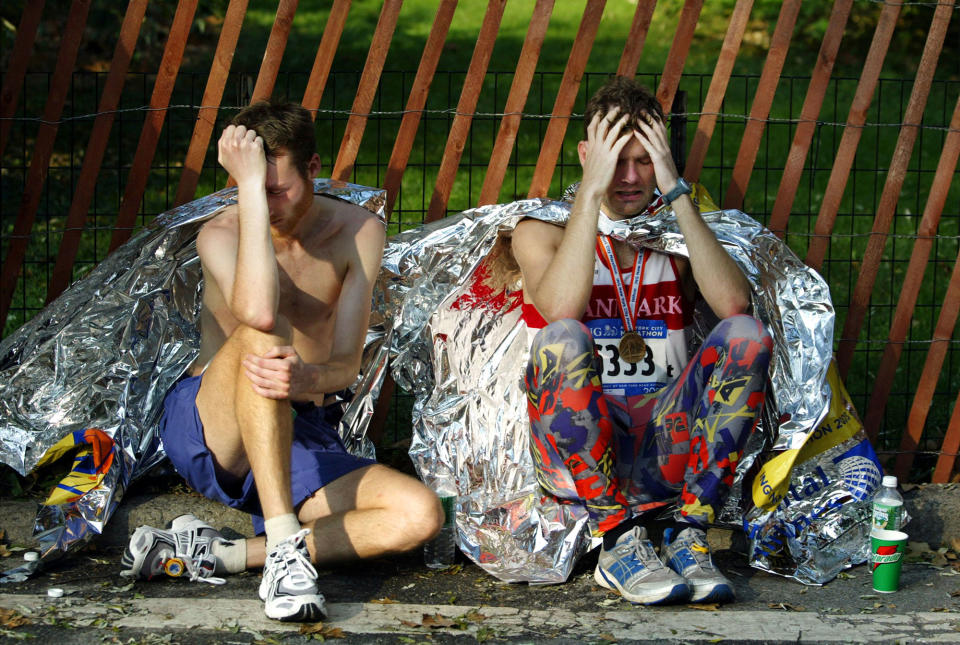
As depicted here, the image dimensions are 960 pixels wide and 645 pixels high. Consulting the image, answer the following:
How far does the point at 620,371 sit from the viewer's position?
3.67 metres

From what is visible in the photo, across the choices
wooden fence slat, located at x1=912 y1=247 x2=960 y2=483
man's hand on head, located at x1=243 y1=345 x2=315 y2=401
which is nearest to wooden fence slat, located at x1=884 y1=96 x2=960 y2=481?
wooden fence slat, located at x1=912 y1=247 x2=960 y2=483

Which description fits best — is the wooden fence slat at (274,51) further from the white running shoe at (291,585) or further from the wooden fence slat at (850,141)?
the wooden fence slat at (850,141)

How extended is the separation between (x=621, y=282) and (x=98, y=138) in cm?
192

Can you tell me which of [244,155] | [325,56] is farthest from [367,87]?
[244,155]

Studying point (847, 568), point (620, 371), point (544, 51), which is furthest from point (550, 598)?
point (544, 51)

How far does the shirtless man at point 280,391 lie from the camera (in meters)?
3.23

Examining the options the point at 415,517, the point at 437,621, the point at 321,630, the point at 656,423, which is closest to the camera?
the point at 321,630

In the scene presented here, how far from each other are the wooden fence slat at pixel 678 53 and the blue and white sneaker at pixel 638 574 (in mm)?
1600

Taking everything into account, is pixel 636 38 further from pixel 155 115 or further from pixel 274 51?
pixel 155 115

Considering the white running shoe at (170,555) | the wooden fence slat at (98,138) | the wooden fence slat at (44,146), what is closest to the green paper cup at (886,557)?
the white running shoe at (170,555)

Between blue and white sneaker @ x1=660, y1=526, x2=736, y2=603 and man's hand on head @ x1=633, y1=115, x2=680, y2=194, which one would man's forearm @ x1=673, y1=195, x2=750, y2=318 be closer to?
man's hand on head @ x1=633, y1=115, x2=680, y2=194

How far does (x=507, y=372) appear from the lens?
12.5ft

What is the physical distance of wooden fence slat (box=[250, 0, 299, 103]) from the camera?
398 centimetres

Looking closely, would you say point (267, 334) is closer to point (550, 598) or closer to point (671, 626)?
point (550, 598)
